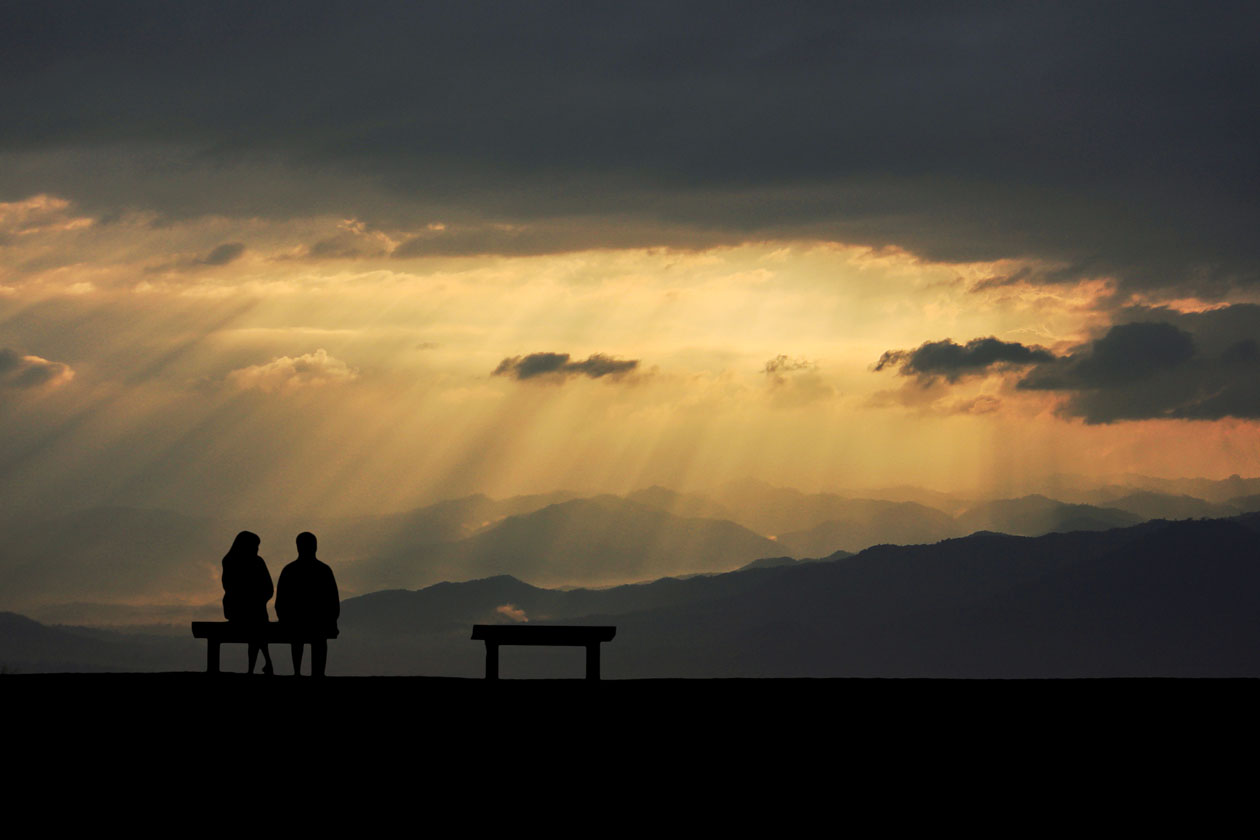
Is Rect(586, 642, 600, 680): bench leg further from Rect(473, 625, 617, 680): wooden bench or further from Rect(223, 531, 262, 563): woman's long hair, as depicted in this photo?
Rect(223, 531, 262, 563): woman's long hair

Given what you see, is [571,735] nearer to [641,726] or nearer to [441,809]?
[641,726]

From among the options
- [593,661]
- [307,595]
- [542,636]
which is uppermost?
[307,595]

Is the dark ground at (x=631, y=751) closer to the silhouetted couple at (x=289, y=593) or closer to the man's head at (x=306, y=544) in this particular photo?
the silhouetted couple at (x=289, y=593)

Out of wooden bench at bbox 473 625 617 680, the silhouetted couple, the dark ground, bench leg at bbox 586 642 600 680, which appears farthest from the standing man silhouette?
bench leg at bbox 586 642 600 680

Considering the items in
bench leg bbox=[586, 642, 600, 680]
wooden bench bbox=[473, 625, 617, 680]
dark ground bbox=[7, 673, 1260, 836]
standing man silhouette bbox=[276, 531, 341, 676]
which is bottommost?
dark ground bbox=[7, 673, 1260, 836]

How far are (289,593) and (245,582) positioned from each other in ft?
2.22

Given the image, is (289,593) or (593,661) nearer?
(289,593)

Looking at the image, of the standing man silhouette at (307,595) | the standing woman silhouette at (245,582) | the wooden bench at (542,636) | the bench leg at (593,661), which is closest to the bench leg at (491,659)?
the wooden bench at (542,636)

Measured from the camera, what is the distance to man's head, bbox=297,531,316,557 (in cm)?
1711

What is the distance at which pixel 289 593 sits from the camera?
17.5m

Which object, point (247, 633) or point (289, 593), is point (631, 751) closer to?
point (289, 593)

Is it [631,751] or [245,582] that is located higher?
[245,582]

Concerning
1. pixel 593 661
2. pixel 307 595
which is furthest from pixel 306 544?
pixel 593 661

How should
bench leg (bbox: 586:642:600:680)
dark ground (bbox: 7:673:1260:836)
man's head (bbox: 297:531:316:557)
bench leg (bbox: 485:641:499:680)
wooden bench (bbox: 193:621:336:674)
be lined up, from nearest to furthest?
dark ground (bbox: 7:673:1260:836)
man's head (bbox: 297:531:316:557)
wooden bench (bbox: 193:621:336:674)
bench leg (bbox: 586:642:600:680)
bench leg (bbox: 485:641:499:680)
